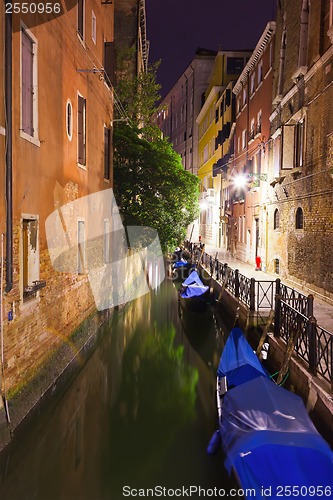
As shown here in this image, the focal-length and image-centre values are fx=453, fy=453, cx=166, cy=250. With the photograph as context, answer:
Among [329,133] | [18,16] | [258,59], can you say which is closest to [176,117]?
[258,59]

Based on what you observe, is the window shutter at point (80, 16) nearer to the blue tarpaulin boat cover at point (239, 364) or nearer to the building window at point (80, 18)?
the building window at point (80, 18)

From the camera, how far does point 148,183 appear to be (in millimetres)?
17500

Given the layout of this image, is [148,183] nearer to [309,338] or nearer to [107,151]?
[107,151]

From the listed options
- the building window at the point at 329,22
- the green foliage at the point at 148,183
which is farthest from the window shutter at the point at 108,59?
the building window at the point at 329,22

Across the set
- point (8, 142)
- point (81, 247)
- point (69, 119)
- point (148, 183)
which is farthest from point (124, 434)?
point (148, 183)

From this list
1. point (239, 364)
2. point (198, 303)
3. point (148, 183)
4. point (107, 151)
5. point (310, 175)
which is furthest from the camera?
point (148, 183)

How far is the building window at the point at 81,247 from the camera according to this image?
35.8 ft

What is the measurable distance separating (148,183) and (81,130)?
21.6 feet

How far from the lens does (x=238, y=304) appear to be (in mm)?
12625

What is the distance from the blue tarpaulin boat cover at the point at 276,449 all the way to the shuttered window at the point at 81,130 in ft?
24.7

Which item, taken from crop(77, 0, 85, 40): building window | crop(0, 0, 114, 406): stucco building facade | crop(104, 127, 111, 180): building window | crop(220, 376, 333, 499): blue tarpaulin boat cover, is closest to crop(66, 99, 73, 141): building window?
crop(0, 0, 114, 406): stucco building facade

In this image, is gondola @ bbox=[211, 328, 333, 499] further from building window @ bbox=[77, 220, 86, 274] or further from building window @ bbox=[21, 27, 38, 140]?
building window @ bbox=[77, 220, 86, 274]

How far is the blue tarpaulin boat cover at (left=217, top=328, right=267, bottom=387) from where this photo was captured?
7.00m

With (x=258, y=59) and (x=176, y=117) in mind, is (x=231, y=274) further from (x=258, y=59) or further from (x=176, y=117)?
(x=176, y=117)
